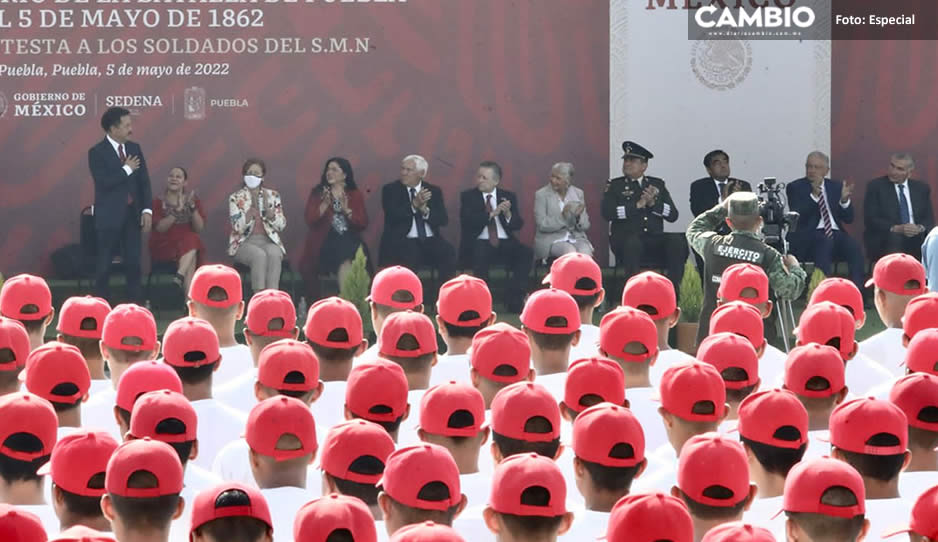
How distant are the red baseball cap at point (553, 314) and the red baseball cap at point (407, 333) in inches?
23.4

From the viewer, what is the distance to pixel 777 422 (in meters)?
6.73

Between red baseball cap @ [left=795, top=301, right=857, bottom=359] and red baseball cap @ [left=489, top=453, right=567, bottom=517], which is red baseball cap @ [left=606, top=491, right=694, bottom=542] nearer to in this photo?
red baseball cap @ [left=489, top=453, right=567, bottom=517]

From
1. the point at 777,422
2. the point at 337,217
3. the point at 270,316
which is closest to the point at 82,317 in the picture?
the point at 270,316

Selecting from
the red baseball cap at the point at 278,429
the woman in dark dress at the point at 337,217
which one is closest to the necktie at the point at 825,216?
the woman in dark dress at the point at 337,217

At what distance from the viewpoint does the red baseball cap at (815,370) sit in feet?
25.2

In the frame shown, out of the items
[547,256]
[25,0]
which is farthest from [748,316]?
[25,0]

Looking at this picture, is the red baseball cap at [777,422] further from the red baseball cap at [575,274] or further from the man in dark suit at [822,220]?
the man in dark suit at [822,220]

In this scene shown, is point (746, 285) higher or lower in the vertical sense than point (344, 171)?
lower

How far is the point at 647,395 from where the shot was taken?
8.24m

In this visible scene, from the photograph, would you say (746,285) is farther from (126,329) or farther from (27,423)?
(27,423)

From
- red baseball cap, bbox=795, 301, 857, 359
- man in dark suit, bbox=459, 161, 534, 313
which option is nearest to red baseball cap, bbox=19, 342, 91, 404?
red baseball cap, bbox=795, 301, 857, 359

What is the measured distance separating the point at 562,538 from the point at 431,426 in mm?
912

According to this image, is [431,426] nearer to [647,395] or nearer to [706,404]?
[706,404]

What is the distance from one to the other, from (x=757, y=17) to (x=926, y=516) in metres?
12.1
